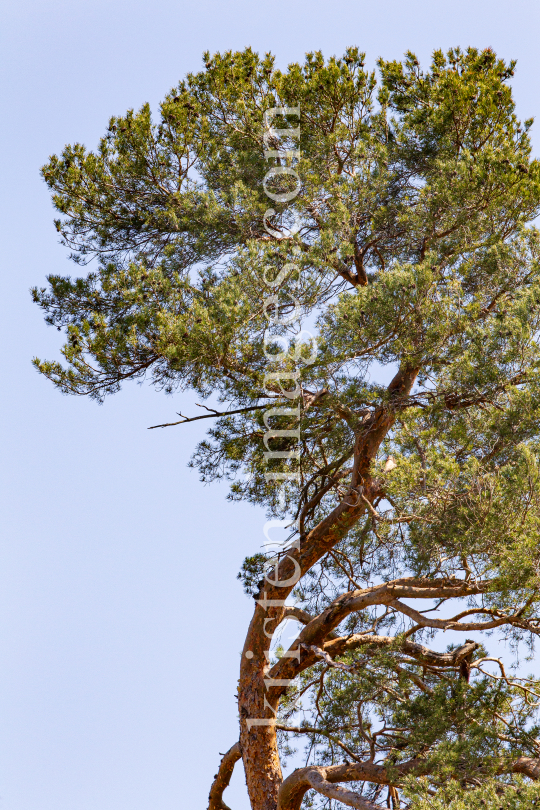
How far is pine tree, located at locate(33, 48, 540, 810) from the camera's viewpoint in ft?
16.2

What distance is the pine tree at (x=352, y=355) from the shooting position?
4926mm

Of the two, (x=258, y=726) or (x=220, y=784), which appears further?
(x=220, y=784)

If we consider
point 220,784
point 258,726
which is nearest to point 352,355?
point 258,726

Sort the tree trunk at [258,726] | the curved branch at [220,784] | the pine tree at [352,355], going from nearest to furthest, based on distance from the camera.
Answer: the pine tree at [352,355], the tree trunk at [258,726], the curved branch at [220,784]

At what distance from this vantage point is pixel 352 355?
5.41 meters

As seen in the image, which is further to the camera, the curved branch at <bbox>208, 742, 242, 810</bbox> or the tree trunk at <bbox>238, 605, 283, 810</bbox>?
the curved branch at <bbox>208, 742, 242, 810</bbox>

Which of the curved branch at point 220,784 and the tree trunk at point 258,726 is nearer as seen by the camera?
the tree trunk at point 258,726

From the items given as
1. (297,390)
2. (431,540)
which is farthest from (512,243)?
(431,540)

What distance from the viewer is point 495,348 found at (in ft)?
16.5

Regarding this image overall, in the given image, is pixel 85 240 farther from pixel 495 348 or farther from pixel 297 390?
pixel 495 348

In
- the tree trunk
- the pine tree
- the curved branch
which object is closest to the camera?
the pine tree

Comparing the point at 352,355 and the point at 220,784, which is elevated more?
the point at 352,355

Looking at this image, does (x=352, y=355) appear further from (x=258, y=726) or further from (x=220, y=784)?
(x=220, y=784)

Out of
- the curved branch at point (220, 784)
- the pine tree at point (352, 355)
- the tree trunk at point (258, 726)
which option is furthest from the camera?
the curved branch at point (220, 784)
